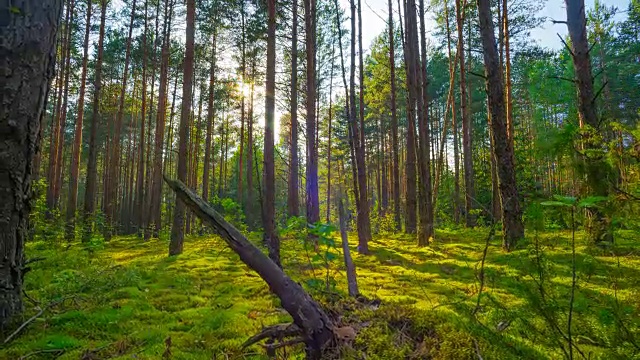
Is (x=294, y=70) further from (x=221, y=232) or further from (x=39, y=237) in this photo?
(x=39, y=237)

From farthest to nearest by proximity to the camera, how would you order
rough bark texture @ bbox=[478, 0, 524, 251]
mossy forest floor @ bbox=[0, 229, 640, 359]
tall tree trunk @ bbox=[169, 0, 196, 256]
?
tall tree trunk @ bbox=[169, 0, 196, 256]
rough bark texture @ bbox=[478, 0, 524, 251]
mossy forest floor @ bbox=[0, 229, 640, 359]

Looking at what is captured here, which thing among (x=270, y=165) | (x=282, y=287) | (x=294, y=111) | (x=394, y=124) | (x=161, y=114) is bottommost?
(x=282, y=287)

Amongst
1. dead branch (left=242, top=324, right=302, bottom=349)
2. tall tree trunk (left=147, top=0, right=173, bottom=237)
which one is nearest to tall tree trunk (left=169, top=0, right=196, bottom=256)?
tall tree trunk (left=147, top=0, right=173, bottom=237)

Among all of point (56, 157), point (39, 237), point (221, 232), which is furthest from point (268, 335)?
point (56, 157)

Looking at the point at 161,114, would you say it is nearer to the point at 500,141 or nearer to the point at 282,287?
the point at 500,141

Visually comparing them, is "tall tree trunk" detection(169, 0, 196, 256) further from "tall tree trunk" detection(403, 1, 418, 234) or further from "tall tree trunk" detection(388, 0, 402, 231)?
"tall tree trunk" detection(388, 0, 402, 231)

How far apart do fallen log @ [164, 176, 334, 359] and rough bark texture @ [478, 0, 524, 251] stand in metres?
6.19

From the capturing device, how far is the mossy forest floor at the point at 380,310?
2.03 m

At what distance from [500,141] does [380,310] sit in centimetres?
611

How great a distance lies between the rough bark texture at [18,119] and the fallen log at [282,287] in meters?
2.27

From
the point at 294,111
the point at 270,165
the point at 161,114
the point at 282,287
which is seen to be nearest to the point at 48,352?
A: the point at 282,287

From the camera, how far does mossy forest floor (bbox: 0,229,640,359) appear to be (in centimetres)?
203

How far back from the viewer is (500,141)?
725 cm

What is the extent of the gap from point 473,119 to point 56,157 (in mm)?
29262
